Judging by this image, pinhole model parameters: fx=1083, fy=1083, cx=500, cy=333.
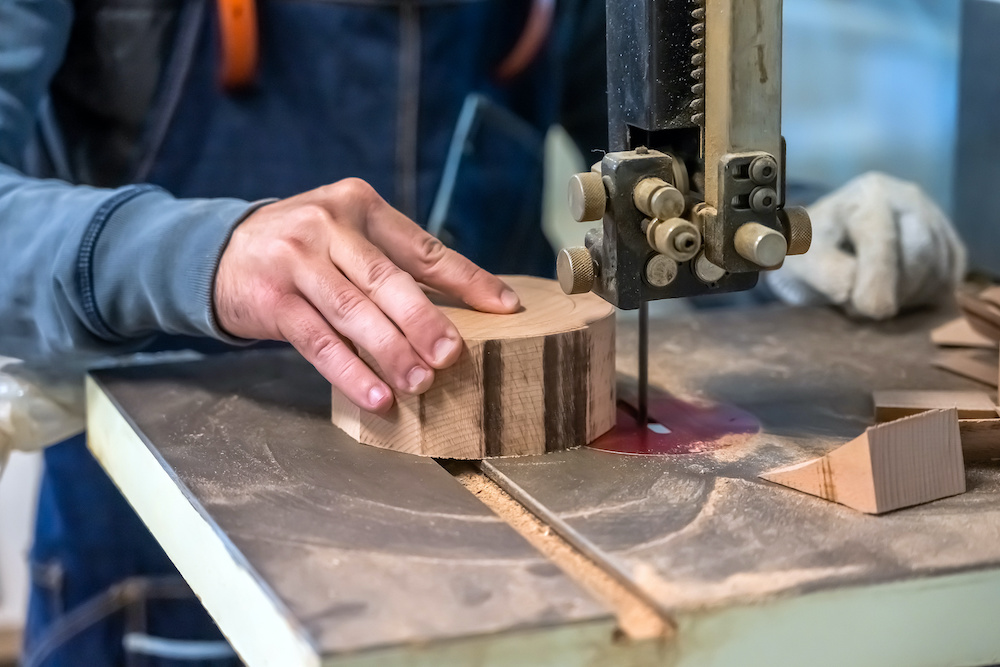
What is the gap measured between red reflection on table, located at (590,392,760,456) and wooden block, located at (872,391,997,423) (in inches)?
4.8

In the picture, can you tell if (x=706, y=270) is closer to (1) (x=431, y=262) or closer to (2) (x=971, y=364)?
(1) (x=431, y=262)

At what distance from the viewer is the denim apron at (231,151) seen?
1493 mm

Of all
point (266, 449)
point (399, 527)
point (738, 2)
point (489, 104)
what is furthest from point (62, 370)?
point (738, 2)

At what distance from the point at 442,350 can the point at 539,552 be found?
243 millimetres

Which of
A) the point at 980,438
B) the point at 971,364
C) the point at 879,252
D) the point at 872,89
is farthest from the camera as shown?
the point at 872,89

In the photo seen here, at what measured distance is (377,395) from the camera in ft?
3.18

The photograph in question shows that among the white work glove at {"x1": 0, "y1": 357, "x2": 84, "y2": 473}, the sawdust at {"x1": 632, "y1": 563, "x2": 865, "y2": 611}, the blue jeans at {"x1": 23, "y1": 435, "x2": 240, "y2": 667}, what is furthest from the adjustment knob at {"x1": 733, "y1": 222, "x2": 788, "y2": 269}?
the blue jeans at {"x1": 23, "y1": 435, "x2": 240, "y2": 667}

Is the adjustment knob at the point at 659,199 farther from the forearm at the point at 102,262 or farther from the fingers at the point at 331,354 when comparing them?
the forearm at the point at 102,262

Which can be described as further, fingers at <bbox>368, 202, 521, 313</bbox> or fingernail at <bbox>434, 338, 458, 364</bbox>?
fingers at <bbox>368, 202, 521, 313</bbox>

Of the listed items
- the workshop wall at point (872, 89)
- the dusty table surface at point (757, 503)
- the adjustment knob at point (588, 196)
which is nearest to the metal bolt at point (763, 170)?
the adjustment knob at point (588, 196)

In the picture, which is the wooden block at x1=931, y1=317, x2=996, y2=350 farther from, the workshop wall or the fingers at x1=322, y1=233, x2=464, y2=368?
the fingers at x1=322, y1=233, x2=464, y2=368

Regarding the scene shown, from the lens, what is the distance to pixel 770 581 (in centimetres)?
71

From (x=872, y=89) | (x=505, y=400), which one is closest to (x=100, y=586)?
(x=505, y=400)

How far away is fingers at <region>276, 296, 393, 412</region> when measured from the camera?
0.97 m
